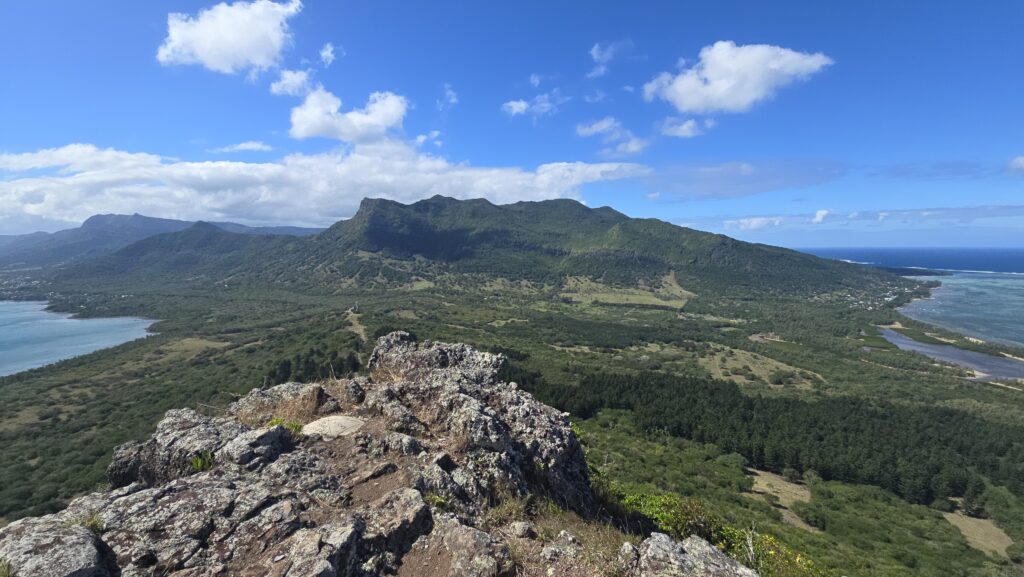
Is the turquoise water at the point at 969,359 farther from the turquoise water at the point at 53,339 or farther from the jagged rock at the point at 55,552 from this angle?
the turquoise water at the point at 53,339

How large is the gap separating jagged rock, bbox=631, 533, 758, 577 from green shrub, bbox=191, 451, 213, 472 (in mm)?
11533

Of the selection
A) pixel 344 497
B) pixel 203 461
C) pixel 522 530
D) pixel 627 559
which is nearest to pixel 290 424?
pixel 203 461

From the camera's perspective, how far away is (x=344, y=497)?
413 inches

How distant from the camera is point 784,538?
118ft

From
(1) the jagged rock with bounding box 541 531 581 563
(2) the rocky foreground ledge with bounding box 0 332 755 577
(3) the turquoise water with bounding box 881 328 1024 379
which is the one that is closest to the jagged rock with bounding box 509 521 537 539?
(2) the rocky foreground ledge with bounding box 0 332 755 577

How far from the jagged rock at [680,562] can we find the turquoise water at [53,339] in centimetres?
18854

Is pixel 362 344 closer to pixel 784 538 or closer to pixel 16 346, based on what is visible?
pixel 784 538

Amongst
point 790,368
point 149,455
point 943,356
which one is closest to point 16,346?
point 149,455

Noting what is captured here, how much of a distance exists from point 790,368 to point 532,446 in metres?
138

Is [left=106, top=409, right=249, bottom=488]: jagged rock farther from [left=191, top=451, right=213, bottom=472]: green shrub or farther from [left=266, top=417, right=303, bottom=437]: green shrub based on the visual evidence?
[left=266, top=417, right=303, bottom=437]: green shrub

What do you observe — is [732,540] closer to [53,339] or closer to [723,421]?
[723,421]

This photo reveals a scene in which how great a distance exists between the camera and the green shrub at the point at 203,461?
11906 mm

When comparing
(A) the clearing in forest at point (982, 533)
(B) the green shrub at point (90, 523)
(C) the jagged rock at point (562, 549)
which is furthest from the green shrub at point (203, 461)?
(A) the clearing in forest at point (982, 533)

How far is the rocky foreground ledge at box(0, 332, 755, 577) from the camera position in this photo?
800 centimetres
